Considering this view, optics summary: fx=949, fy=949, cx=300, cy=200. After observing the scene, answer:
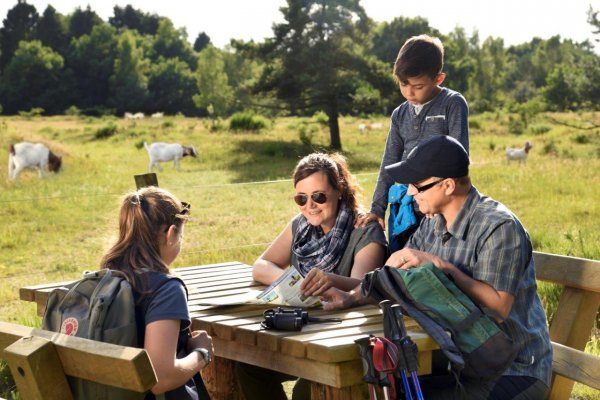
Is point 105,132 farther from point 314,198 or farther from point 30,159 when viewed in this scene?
point 314,198

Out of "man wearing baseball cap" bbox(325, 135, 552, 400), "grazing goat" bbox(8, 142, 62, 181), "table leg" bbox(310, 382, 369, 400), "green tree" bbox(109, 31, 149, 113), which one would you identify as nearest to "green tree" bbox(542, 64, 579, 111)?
"grazing goat" bbox(8, 142, 62, 181)

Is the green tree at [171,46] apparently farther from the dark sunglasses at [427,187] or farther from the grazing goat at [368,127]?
the dark sunglasses at [427,187]

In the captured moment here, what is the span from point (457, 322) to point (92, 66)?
2492 inches

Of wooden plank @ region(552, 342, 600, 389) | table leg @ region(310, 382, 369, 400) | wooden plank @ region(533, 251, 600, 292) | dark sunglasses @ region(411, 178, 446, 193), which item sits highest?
dark sunglasses @ region(411, 178, 446, 193)

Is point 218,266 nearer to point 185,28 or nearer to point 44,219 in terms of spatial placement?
point 44,219

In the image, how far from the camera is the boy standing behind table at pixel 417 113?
4.14 meters

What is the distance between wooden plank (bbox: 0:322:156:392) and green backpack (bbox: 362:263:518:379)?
3.43ft

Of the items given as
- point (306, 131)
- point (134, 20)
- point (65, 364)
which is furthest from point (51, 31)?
point (65, 364)

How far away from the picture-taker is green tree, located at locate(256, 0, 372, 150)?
3294 centimetres

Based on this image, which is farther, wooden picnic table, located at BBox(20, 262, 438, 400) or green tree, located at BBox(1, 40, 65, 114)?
green tree, located at BBox(1, 40, 65, 114)

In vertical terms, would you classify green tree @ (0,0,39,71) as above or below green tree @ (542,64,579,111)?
above

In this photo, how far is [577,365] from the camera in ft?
A: 11.1

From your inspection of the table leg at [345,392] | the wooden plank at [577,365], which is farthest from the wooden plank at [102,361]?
the wooden plank at [577,365]

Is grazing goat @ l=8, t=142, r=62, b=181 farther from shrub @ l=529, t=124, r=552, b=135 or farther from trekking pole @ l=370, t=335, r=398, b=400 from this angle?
shrub @ l=529, t=124, r=552, b=135
